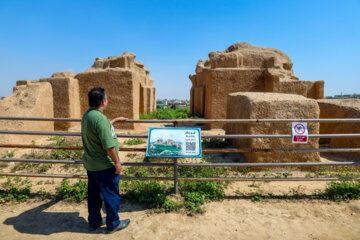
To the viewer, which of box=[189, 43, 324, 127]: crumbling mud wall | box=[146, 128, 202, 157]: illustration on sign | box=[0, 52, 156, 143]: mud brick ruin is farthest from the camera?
box=[189, 43, 324, 127]: crumbling mud wall

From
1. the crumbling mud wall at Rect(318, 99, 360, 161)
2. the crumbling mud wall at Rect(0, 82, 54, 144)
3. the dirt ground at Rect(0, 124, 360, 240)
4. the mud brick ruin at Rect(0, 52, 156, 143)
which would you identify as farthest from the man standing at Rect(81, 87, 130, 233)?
the crumbling mud wall at Rect(318, 99, 360, 161)

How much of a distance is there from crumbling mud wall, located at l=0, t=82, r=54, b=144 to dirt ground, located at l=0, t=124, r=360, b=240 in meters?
3.89

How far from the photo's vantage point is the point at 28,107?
648cm

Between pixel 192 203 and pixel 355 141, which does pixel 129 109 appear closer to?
pixel 192 203

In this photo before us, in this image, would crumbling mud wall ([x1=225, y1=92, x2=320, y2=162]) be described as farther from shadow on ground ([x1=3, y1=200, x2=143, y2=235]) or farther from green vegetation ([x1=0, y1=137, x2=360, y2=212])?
shadow on ground ([x1=3, y1=200, x2=143, y2=235])

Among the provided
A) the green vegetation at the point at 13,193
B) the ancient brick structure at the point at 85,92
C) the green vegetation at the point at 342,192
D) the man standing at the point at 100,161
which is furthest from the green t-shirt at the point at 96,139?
the ancient brick structure at the point at 85,92

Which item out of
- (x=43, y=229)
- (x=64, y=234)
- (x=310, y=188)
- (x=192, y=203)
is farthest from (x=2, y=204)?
(x=310, y=188)

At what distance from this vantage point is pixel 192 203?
109 inches

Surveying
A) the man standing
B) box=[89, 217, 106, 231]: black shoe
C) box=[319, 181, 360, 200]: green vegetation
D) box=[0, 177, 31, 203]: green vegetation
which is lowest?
box=[89, 217, 106, 231]: black shoe

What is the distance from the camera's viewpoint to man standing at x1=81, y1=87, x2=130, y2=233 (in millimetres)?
2064

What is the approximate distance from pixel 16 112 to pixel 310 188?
7846 mm

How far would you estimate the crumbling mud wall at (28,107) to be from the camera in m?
5.94

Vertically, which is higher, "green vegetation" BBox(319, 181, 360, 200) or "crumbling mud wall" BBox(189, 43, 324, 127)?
"crumbling mud wall" BBox(189, 43, 324, 127)

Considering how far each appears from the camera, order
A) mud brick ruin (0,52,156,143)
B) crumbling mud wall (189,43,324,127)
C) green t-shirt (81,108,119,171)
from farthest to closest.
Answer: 1. crumbling mud wall (189,43,324,127)
2. mud brick ruin (0,52,156,143)
3. green t-shirt (81,108,119,171)
